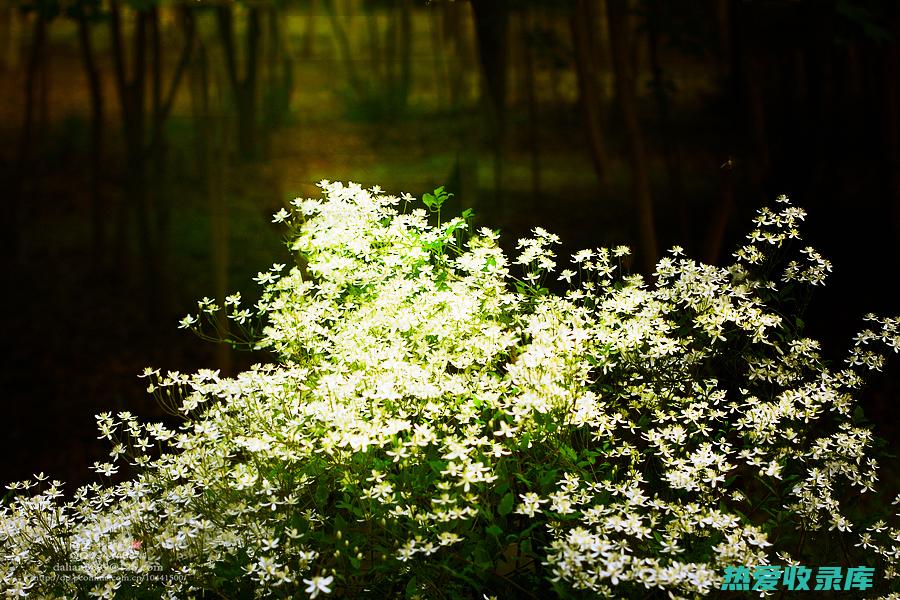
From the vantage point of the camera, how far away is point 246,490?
1874 millimetres

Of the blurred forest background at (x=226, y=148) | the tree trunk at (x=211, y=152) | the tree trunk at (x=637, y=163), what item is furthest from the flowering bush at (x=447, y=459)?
the tree trunk at (x=211, y=152)

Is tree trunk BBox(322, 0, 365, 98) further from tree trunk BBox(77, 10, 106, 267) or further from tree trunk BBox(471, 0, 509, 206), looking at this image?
tree trunk BBox(77, 10, 106, 267)

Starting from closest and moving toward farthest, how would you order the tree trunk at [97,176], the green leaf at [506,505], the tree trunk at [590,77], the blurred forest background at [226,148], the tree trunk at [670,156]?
the green leaf at [506,505] < the blurred forest background at [226,148] < the tree trunk at [97,176] < the tree trunk at [590,77] < the tree trunk at [670,156]

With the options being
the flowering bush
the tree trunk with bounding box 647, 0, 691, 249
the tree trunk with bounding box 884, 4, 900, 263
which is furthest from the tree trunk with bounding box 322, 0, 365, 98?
the tree trunk with bounding box 884, 4, 900, 263

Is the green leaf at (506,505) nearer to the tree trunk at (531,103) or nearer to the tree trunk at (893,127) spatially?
the tree trunk at (531,103)

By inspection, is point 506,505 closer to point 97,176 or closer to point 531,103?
point 531,103

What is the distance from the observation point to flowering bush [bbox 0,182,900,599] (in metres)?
1.78

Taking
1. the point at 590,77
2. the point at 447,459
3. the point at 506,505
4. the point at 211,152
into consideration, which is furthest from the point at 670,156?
the point at 506,505

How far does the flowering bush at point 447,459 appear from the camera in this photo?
1779 millimetres

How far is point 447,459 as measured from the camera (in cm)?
186

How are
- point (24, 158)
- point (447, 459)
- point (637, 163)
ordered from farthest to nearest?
point (24, 158), point (637, 163), point (447, 459)

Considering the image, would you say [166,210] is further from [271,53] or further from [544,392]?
[544,392]

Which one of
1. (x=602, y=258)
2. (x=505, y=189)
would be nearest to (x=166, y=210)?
(x=505, y=189)

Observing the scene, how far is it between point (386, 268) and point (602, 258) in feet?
1.93
